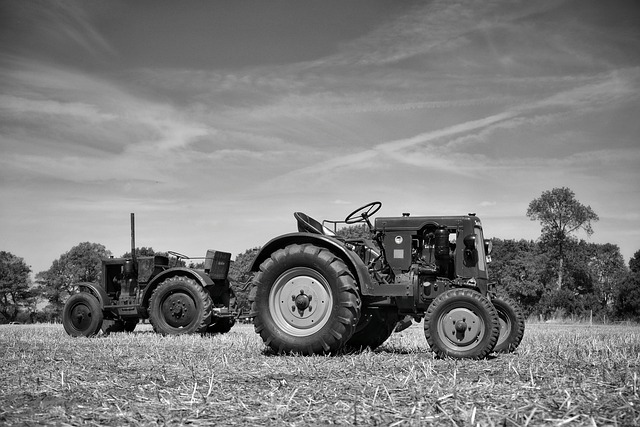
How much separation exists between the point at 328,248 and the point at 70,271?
55703 mm

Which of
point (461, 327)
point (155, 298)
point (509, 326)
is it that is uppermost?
point (155, 298)

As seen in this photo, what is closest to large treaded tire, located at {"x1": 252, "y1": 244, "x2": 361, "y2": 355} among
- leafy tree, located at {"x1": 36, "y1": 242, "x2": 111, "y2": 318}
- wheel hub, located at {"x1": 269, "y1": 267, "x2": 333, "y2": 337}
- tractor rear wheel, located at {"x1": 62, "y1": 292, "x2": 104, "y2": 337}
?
wheel hub, located at {"x1": 269, "y1": 267, "x2": 333, "y2": 337}

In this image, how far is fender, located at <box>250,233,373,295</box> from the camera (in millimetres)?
7766

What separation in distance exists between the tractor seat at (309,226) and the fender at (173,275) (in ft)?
17.9

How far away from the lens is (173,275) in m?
14.1

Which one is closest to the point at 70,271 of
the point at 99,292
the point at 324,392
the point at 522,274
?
the point at 522,274

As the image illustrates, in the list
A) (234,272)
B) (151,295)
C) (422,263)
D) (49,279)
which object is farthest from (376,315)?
(49,279)

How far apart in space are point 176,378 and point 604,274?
212 ft

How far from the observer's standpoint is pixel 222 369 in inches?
240

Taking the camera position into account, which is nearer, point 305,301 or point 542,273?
point 305,301

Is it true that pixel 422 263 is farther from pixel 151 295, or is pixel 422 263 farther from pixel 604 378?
pixel 151 295

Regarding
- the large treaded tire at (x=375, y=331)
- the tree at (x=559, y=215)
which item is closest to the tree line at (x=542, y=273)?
the tree at (x=559, y=215)

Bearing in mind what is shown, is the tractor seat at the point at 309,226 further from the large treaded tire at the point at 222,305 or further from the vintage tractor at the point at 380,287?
the large treaded tire at the point at 222,305

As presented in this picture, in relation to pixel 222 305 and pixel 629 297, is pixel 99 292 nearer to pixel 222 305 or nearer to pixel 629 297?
pixel 222 305
